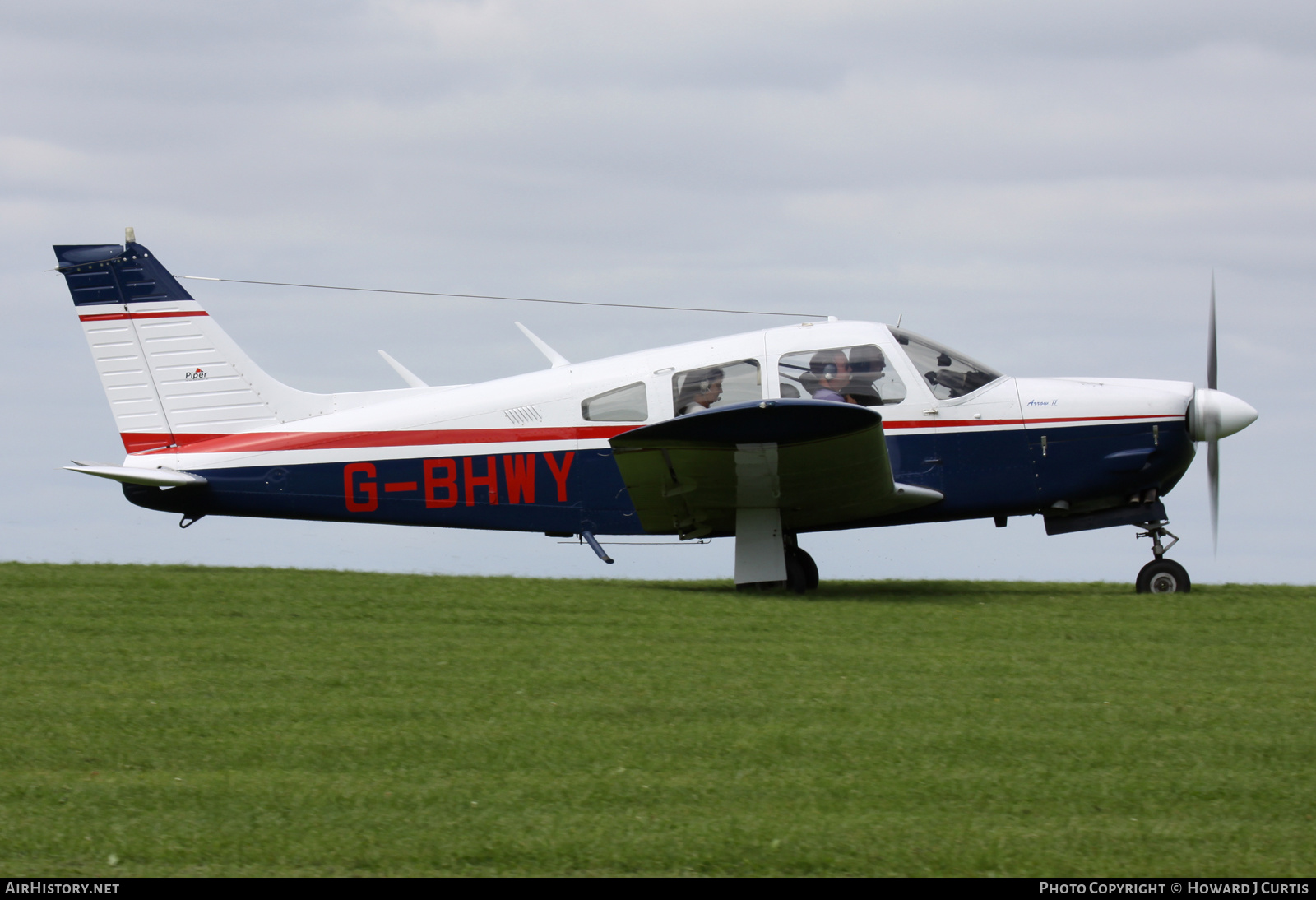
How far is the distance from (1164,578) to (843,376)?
3.56 metres

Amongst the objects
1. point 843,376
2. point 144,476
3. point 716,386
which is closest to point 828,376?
point 843,376

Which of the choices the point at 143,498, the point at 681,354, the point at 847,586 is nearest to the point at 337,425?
the point at 143,498

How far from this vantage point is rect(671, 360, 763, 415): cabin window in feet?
36.0

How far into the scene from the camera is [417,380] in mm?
12555

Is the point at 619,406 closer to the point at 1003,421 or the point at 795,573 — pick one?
the point at 795,573

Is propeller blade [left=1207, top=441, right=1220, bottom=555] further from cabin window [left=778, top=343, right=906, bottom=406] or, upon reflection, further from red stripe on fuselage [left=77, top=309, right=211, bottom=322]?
red stripe on fuselage [left=77, top=309, right=211, bottom=322]

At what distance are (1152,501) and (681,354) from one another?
4547 mm

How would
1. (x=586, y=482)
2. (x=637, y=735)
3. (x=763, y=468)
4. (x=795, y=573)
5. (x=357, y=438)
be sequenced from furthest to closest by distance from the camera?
(x=357, y=438) < (x=795, y=573) < (x=586, y=482) < (x=763, y=468) < (x=637, y=735)

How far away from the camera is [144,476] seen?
1167 centimetres

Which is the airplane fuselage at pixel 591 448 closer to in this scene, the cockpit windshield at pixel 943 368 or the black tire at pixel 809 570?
the cockpit windshield at pixel 943 368

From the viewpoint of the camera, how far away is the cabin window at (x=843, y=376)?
10906mm

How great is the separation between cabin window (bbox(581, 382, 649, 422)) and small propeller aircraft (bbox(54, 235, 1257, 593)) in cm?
2

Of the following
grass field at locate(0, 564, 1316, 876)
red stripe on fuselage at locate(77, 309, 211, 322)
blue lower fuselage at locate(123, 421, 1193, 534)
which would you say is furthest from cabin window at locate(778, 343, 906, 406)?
red stripe on fuselage at locate(77, 309, 211, 322)

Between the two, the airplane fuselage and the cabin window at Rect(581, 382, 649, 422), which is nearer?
the airplane fuselage
